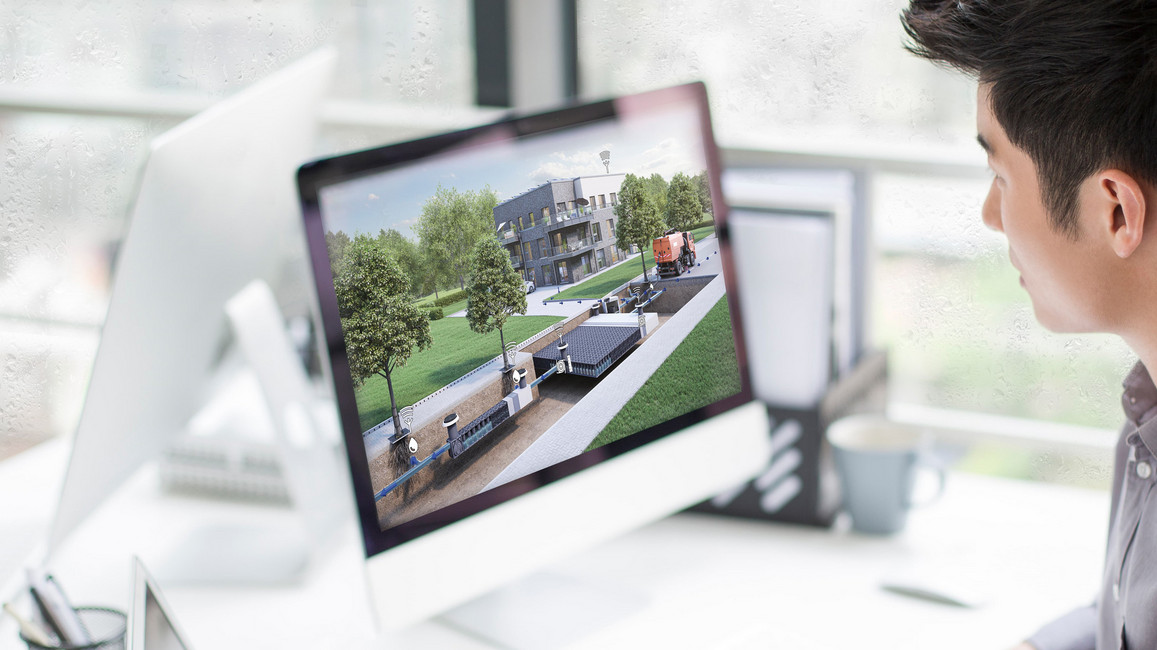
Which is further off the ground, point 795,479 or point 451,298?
point 451,298

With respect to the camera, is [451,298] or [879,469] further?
[879,469]

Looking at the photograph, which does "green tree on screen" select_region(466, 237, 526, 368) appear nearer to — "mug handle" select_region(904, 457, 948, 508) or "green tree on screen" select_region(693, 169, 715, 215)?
"green tree on screen" select_region(693, 169, 715, 215)

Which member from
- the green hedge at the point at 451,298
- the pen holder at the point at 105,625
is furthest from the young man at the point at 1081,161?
the pen holder at the point at 105,625

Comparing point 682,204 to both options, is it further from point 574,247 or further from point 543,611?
point 543,611

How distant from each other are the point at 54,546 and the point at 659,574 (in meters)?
0.57

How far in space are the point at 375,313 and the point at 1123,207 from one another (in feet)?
1.73

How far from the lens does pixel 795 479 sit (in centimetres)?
105

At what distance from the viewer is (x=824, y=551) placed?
101 centimetres

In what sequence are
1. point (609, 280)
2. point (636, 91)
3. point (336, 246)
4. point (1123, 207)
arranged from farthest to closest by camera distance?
point (636, 91)
point (609, 280)
point (336, 246)
point (1123, 207)

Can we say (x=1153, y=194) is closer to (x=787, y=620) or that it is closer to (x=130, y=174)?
(x=787, y=620)

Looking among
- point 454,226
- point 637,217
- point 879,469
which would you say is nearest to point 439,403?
point 454,226

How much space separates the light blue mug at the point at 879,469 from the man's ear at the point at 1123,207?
455 mm

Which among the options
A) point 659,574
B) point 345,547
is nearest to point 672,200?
point 659,574

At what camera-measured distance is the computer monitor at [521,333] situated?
705 mm
